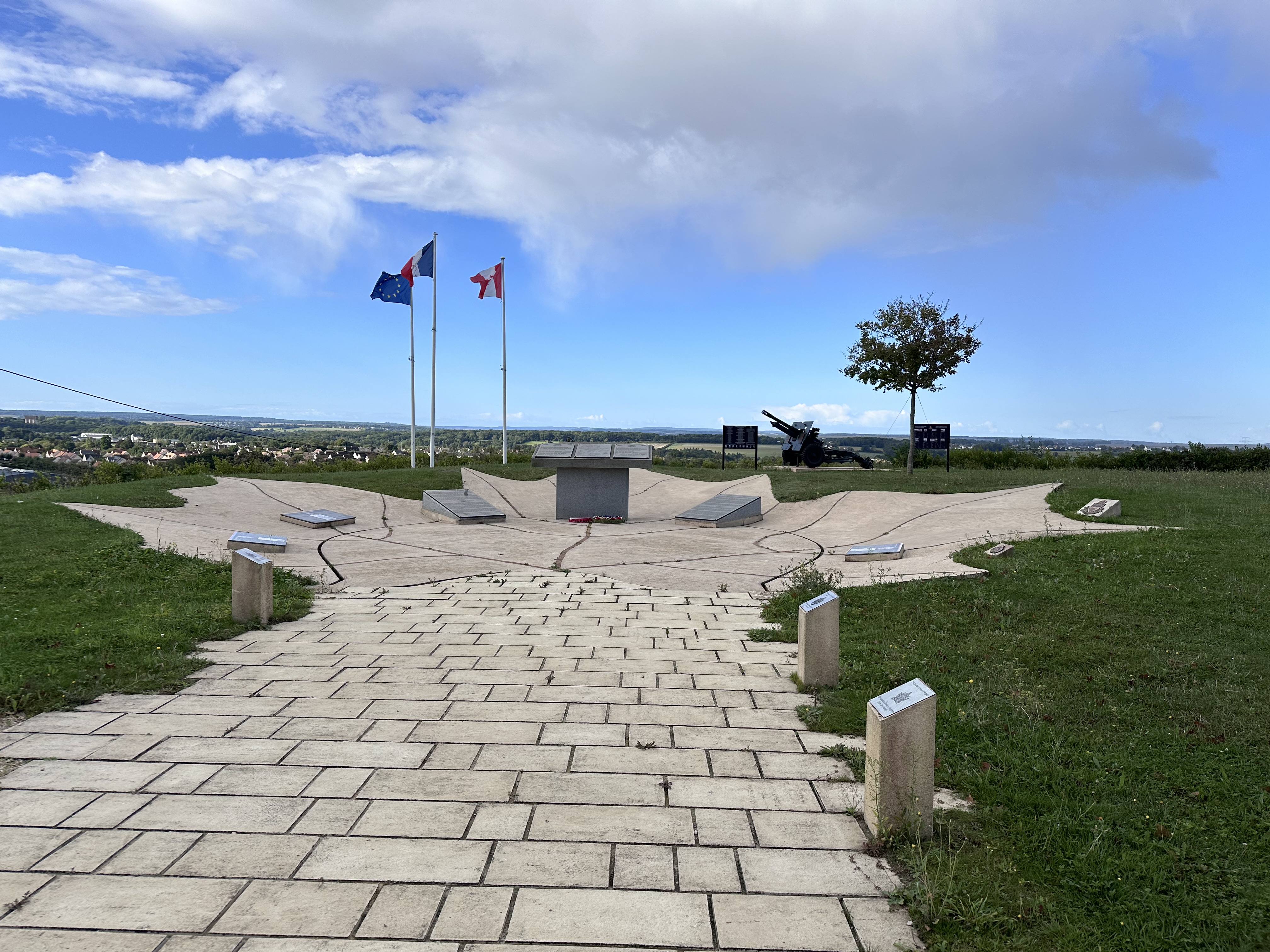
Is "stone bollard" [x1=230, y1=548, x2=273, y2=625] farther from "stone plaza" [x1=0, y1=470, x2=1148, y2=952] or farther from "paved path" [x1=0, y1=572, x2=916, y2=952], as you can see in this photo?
"paved path" [x1=0, y1=572, x2=916, y2=952]

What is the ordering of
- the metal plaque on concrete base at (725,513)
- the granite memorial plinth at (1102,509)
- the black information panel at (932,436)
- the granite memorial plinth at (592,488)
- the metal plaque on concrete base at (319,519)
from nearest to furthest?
the granite memorial plinth at (1102,509) < the metal plaque on concrete base at (319,519) < the metal plaque on concrete base at (725,513) < the granite memorial plinth at (592,488) < the black information panel at (932,436)

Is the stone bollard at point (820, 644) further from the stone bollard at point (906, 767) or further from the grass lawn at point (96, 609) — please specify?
the grass lawn at point (96, 609)

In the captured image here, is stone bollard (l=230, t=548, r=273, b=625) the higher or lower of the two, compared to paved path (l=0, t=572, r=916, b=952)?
higher

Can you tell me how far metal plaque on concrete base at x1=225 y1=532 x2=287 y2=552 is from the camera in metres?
9.77

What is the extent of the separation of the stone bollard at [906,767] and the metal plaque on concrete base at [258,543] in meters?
8.72

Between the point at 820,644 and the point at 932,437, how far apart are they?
1842 centimetres

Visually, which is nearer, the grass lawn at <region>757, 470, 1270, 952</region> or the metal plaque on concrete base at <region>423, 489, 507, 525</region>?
the grass lawn at <region>757, 470, 1270, 952</region>

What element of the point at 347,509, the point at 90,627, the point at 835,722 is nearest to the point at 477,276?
the point at 347,509

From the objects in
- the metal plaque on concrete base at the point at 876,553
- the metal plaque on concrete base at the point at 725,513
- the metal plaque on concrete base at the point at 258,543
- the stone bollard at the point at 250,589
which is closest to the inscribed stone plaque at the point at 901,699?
the stone bollard at the point at 250,589

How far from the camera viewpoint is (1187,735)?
4.13 meters

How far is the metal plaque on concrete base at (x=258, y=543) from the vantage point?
9.77 metres

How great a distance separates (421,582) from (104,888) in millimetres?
6358

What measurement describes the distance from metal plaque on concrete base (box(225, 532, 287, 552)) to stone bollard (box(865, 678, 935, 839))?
8717 mm

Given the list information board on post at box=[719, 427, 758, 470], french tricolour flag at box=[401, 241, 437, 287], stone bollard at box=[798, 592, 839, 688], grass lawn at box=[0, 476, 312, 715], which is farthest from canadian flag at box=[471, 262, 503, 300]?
stone bollard at box=[798, 592, 839, 688]
